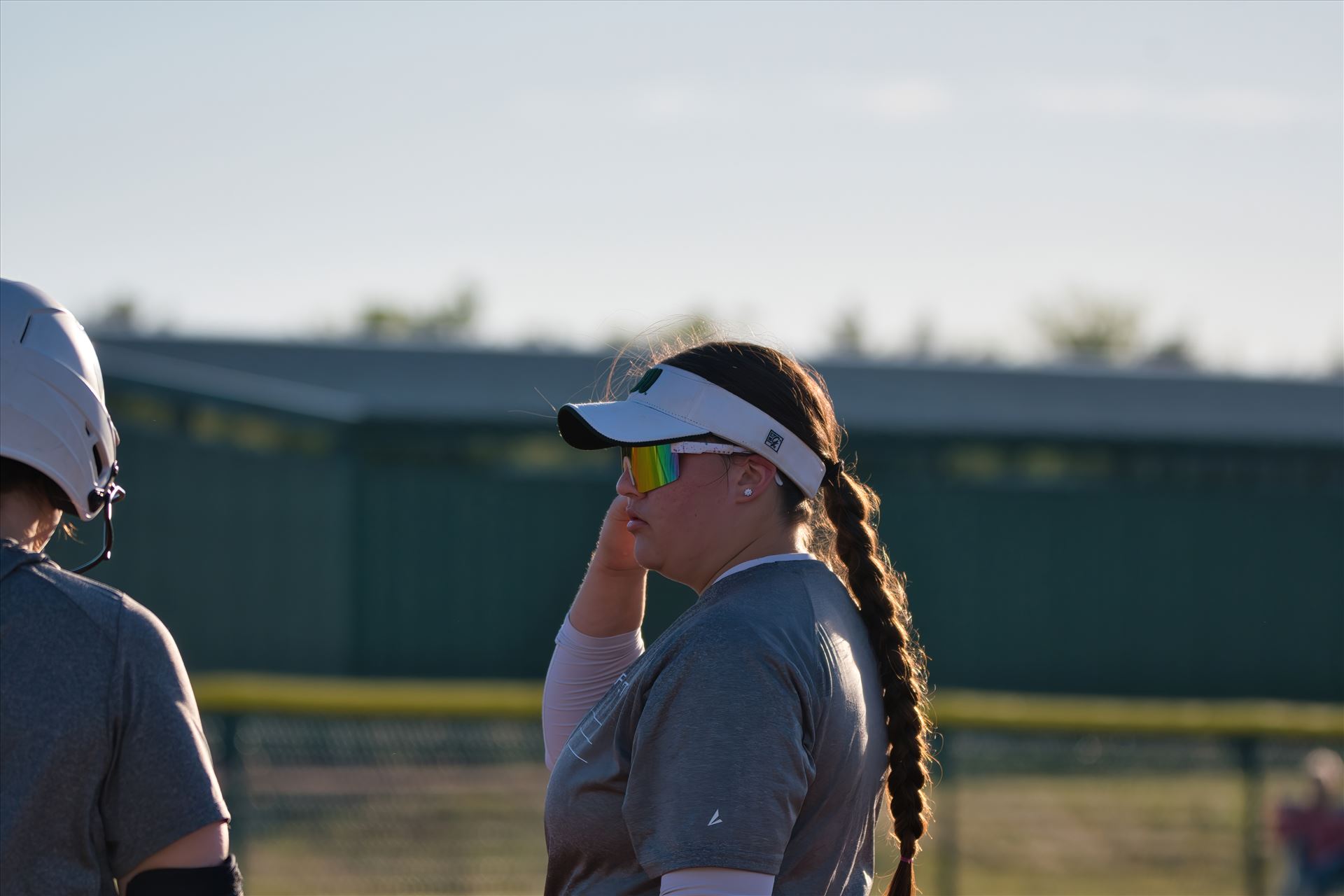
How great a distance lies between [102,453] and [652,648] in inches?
33.6

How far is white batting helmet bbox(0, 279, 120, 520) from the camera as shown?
1991 millimetres

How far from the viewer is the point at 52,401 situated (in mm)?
2023

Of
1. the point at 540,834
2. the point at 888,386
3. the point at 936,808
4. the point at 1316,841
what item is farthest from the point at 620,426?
the point at 888,386

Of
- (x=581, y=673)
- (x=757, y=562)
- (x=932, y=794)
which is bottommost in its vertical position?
(x=932, y=794)

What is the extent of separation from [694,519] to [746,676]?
39 centimetres

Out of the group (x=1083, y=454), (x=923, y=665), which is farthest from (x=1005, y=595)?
(x=923, y=665)

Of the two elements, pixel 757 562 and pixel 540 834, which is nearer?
pixel 757 562

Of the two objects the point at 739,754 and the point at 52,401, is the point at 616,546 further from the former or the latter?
the point at 52,401

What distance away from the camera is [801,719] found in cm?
200

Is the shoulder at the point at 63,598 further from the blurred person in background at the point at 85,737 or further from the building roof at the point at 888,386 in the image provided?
the building roof at the point at 888,386

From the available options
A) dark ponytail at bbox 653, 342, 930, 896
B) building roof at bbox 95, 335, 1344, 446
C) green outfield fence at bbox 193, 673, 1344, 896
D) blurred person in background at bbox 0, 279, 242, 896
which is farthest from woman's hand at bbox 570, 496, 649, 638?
building roof at bbox 95, 335, 1344, 446

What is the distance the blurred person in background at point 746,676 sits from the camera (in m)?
1.94

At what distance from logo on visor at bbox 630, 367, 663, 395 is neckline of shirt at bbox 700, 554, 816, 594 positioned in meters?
0.33

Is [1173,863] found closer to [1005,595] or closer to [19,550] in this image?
[19,550]
